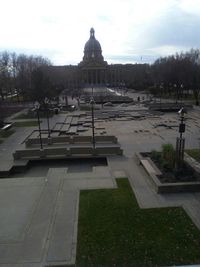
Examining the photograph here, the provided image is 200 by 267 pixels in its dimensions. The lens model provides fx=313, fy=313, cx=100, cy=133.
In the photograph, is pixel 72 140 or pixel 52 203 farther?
pixel 72 140

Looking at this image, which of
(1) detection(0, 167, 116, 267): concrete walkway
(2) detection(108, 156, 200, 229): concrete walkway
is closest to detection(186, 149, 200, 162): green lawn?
(2) detection(108, 156, 200, 229): concrete walkway

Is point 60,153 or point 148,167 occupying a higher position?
point 148,167

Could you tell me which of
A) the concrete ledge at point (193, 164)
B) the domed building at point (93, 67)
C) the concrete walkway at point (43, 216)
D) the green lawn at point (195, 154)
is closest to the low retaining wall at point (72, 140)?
the green lawn at point (195, 154)

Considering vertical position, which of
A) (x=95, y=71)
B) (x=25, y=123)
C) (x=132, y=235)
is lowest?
(x=25, y=123)

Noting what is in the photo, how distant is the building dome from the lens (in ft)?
478

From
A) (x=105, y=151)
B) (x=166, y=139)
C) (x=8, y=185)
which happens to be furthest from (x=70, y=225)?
(x=166, y=139)

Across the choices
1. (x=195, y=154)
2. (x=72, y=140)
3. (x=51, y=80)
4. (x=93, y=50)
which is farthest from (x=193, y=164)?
(x=93, y=50)

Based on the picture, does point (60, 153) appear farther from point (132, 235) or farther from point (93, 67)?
point (93, 67)

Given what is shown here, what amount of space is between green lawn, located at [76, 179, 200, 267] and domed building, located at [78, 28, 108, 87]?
412ft

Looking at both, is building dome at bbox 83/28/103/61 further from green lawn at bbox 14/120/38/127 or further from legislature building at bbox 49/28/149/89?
green lawn at bbox 14/120/38/127

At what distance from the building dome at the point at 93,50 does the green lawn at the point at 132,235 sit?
137067 millimetres

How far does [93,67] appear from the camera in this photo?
13875 cm

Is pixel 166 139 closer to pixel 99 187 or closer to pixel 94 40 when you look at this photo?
pixel 99 187

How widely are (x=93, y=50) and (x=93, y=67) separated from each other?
38.5 ft
